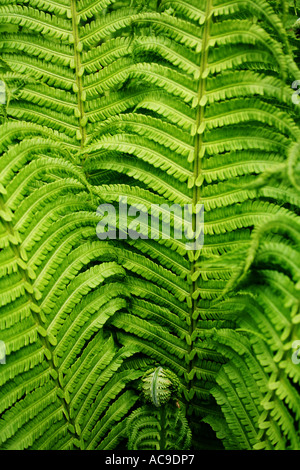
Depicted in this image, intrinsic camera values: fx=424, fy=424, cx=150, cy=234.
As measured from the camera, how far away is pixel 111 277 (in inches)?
50.7

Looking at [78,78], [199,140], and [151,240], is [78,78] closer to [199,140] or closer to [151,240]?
[199,140]

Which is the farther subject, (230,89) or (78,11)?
(78,11)

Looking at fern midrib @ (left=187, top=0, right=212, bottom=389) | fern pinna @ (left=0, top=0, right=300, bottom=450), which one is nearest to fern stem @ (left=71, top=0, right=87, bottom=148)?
fern pinna @ (left=0, top=0, right=300, bottom=450)

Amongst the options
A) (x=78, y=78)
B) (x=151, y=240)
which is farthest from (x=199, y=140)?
(x=78, y=78)

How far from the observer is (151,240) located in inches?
49.6

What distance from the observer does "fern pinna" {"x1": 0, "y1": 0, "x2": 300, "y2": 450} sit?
1.00 meters

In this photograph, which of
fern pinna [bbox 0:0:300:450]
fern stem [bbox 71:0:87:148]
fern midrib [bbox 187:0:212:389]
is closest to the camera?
fern pinna [bbox 0:0:300:450]

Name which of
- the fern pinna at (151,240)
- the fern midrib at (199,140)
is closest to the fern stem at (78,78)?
the fern pinna at (151,240)

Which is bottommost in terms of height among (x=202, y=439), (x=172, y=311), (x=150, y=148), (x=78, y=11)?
(x=202, y=439)

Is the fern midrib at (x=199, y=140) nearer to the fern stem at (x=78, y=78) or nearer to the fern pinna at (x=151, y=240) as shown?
the fern pinna at (x=151, y=240)

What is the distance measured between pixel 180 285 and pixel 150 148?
0.41m

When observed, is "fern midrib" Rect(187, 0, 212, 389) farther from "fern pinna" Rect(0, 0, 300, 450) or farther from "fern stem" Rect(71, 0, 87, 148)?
"fern stem" Rect(71, 0, 87, 148)

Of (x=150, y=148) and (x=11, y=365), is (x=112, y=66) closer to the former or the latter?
(x=150, y=148)

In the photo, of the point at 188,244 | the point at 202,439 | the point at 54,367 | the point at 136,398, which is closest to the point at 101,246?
the point at 188,244
